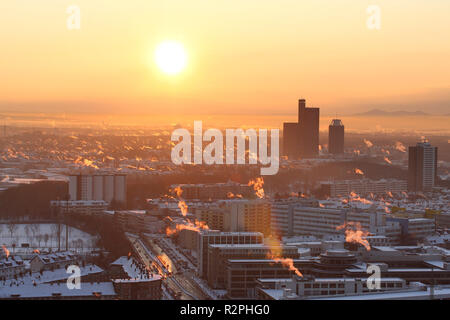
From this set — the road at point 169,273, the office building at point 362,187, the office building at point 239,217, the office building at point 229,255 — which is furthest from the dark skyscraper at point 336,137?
the office building at point 229,255

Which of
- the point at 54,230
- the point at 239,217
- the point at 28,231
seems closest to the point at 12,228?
the point at 28,231

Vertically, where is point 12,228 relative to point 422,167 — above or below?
below

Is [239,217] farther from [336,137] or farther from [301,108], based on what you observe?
[336,137]

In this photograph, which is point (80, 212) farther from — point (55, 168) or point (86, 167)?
point (55, 168)

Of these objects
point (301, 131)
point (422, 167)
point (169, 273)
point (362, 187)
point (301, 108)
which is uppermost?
point (301, 108)

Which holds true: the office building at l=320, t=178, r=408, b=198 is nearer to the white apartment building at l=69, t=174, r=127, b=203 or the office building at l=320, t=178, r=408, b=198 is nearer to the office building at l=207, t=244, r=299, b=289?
the white apartment building at l=69, t=174, r=127, b=203

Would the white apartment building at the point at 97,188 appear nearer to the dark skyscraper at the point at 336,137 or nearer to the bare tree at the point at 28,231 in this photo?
the bare tree at the point at 28,231

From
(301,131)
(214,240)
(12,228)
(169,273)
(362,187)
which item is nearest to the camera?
(214,240)
